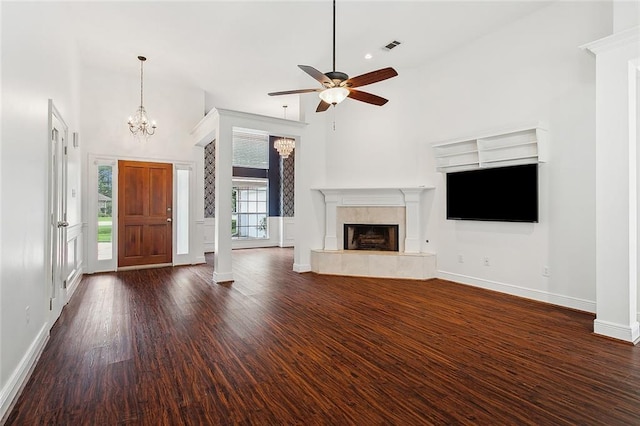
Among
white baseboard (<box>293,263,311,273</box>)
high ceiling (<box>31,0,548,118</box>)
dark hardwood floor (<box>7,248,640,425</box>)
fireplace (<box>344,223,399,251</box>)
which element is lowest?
dark hardwood floor (<box>7,248,640,425</box>)

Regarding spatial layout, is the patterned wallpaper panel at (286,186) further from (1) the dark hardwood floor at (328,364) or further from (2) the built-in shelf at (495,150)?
(1) the dark hardwood floor at (328,364)

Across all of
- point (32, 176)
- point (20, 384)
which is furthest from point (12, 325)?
point (32, 176)

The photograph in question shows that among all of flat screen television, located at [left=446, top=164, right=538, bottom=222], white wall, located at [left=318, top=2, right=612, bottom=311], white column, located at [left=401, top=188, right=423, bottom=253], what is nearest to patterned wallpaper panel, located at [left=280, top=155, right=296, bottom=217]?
white wall, located at [left=318, top=2, right=612, bottom=311]

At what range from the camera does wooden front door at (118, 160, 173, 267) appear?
6.12 m

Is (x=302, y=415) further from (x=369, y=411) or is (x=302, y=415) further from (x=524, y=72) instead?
(x=524, y=72)

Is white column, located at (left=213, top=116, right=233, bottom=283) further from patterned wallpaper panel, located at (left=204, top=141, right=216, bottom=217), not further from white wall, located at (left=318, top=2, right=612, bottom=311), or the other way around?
patterned wallpaper panel, located at (left=204, top=141, right=216, bottom=217)

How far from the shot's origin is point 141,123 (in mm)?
5898

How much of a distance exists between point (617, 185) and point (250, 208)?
8409mm

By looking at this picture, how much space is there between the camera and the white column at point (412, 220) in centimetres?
553

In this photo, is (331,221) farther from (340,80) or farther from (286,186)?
(286,186)

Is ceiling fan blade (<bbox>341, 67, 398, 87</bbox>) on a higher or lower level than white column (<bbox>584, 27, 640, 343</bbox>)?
higher

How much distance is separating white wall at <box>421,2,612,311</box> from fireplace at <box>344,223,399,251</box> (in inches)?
44.4

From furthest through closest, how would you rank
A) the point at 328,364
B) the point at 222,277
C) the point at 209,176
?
the point at 209,176 < the point at 222,277 < the point at 328,364

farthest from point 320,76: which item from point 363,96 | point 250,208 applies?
point 250,208
